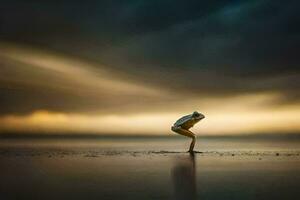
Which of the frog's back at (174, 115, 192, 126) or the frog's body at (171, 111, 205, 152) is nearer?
the frog's body at (171, 111, 205, 152)

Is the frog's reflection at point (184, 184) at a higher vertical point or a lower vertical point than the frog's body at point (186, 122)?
lower

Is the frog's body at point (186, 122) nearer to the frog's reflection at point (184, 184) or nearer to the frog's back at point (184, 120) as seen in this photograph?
the frog's back at point (184, 120)

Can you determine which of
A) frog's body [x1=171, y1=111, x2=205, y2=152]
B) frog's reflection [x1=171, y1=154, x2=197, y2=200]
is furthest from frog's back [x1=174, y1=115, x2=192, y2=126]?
frog's reflection [x1=171, y1=154, x2=197, y2=200]

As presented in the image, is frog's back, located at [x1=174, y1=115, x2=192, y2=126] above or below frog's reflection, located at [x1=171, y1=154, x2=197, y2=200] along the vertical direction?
above

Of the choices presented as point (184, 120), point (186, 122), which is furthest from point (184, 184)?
point (184, 120)

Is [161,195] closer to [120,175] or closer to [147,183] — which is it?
[147,183]

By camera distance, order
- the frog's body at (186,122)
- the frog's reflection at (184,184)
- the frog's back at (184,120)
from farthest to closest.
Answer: the frog's back at (184,120), the frog's body at (186,122), the frog's reflection at (184,184)

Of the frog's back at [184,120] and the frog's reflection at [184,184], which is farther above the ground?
the frog's back at [184,120]

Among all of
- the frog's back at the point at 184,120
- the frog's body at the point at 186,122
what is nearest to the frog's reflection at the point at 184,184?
the frog's body at the point at 186,122

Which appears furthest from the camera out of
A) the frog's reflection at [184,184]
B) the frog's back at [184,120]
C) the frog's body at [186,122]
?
the frog's back at [184,120]

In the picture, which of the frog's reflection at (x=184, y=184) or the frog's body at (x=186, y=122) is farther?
the frog's body at (x=186, y=122)

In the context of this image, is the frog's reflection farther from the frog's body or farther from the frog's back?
the frog's back

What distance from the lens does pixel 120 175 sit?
2237 inches

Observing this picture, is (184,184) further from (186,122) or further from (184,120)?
(184,120)
